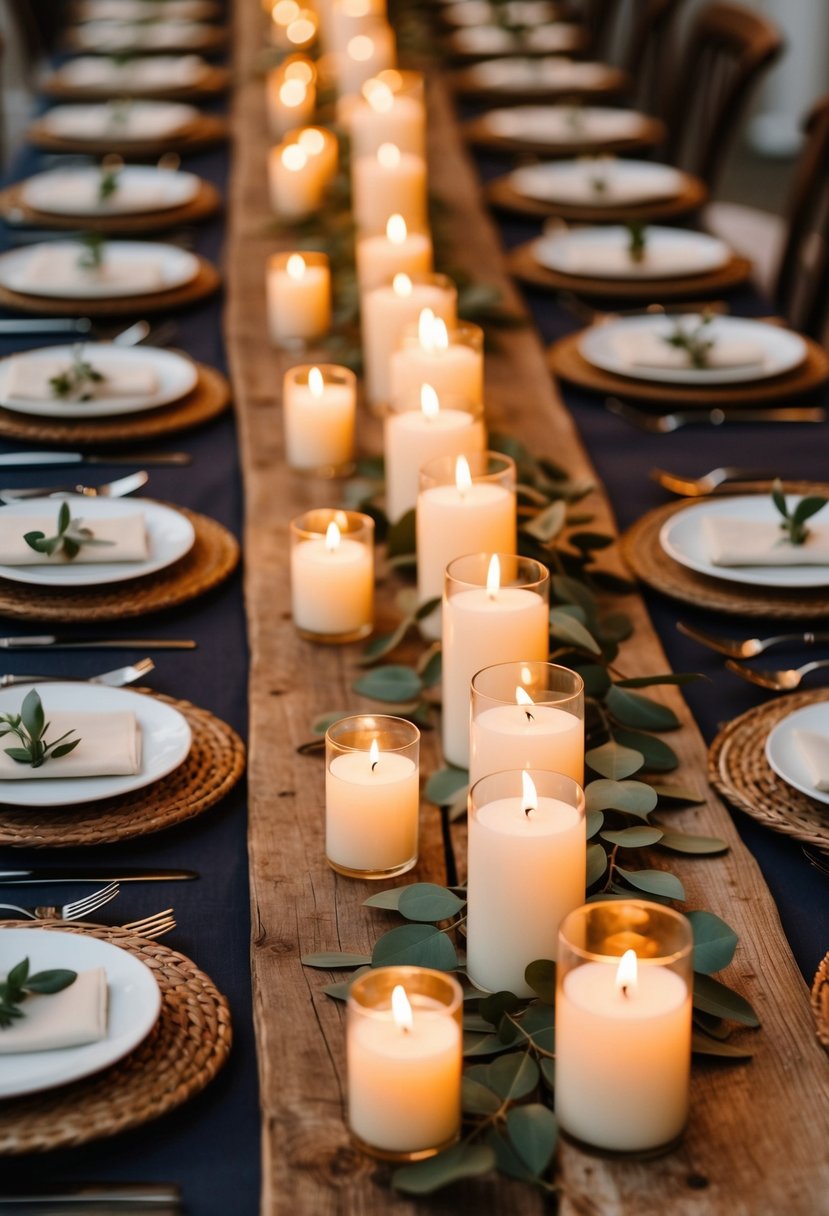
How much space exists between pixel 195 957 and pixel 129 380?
1096mm

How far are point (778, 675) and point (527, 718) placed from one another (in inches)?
17.5

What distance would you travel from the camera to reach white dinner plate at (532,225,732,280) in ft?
8.47

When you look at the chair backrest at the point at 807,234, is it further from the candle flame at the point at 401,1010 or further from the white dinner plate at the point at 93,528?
the candle flame at the point at 401,1010

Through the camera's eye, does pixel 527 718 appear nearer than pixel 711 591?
Yes

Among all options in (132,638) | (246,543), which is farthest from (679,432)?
(132,638)

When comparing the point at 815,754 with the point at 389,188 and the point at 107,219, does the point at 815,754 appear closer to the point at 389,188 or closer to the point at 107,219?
the point at 389,188

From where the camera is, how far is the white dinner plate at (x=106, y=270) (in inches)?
95.7

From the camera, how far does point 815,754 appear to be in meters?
1.29

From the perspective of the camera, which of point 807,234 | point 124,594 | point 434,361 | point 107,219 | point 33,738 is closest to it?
point 33,738

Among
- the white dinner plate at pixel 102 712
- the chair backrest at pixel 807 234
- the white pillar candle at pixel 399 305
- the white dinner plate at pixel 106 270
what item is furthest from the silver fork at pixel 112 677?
the chair backrest at pixel 807 234

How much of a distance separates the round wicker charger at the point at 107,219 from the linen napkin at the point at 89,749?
1.66m

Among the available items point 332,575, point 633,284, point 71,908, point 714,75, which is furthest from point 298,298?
point 714,75

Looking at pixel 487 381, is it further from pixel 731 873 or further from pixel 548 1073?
pixel 548 1073

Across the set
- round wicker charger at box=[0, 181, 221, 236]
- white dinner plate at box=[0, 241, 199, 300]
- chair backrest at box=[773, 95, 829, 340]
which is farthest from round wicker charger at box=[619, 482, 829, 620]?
round wicker charger at box=[0, 181, 221, 236]
